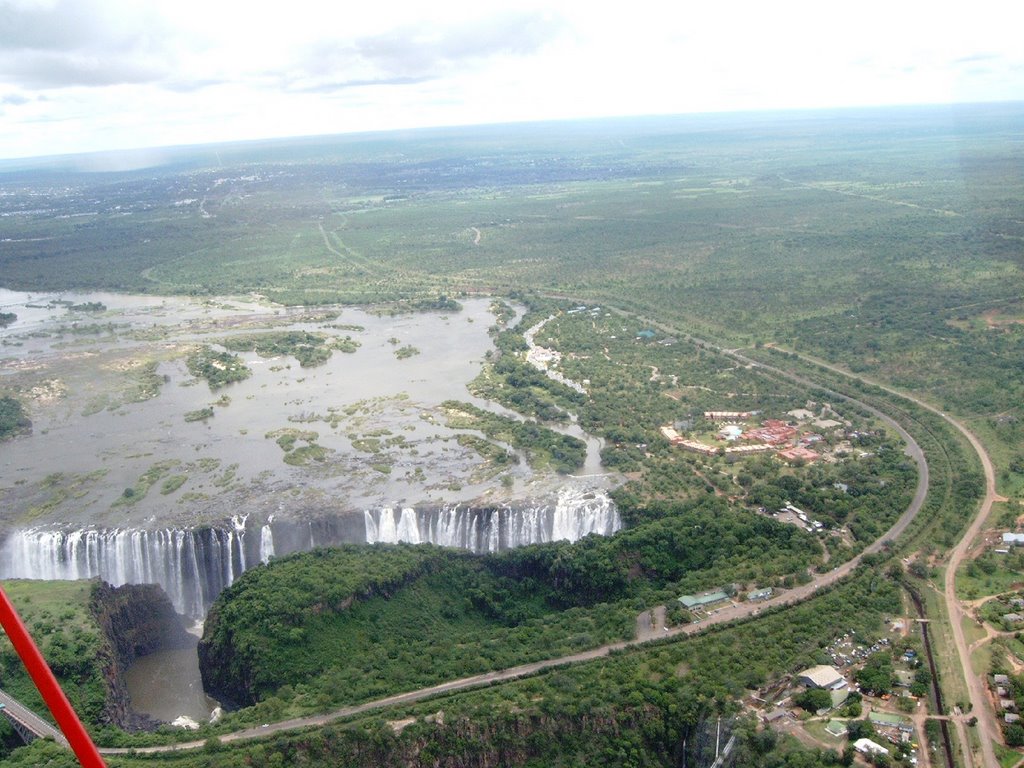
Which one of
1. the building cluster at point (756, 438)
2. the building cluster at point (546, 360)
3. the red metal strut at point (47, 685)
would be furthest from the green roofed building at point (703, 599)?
the red metal strut at point (47, 685)

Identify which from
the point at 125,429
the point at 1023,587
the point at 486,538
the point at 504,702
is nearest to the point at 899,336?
the point at 1023,587

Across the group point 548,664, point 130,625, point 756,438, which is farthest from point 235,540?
point 756,438

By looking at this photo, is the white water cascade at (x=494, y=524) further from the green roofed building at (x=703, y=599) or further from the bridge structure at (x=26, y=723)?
the bridge structure at (x=26, y=723)

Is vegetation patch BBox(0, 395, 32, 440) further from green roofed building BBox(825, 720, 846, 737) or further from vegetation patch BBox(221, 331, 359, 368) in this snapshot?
green roofed building BBox(825, 720, 846, 737)

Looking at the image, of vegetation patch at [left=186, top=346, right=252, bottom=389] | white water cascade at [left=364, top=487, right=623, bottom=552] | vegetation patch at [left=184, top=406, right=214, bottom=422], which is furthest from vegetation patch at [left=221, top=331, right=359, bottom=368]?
white water cascade at [left=364, top=487, right=623, bottom=552]

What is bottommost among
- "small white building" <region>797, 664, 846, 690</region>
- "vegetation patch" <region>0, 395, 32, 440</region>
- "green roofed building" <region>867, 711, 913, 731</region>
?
"green roofed building" <region>867, 711, 913, 731</region>

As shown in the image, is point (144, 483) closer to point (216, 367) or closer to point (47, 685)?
point (216, 367)
